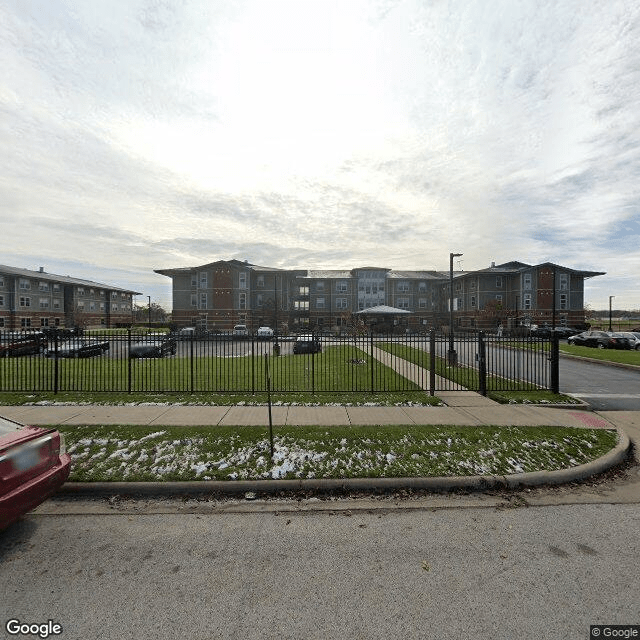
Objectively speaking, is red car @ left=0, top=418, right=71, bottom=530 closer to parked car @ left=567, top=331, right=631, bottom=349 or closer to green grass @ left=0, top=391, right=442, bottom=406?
green grass @ left=0, top=391, right=442, bottom=406

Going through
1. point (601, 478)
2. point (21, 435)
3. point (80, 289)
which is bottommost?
point (601, 478)

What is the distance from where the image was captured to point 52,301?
63.3 m

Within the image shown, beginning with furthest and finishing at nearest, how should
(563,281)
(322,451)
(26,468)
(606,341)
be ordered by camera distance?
1. (563,281)
2. (606,341)
3. (322,451)
4. (26,468)

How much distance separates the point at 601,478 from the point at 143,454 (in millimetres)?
7192

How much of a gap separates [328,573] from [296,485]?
64.3 inches

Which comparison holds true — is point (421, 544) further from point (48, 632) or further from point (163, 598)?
point (48, 632)

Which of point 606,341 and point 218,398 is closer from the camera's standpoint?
point 218,398

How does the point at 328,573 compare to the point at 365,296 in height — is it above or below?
below

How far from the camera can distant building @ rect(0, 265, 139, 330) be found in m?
55.2

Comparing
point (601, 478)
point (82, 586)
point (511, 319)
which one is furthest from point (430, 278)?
point (82, 586)

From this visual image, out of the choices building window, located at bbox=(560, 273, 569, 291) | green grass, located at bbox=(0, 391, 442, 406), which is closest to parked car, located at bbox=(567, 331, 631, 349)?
green grass, located at bbox=(0, 391, 442, 406)

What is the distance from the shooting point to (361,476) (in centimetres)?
485

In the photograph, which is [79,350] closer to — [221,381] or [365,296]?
[221,381]

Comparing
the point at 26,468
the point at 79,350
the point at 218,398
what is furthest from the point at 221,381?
the point at 79,350
